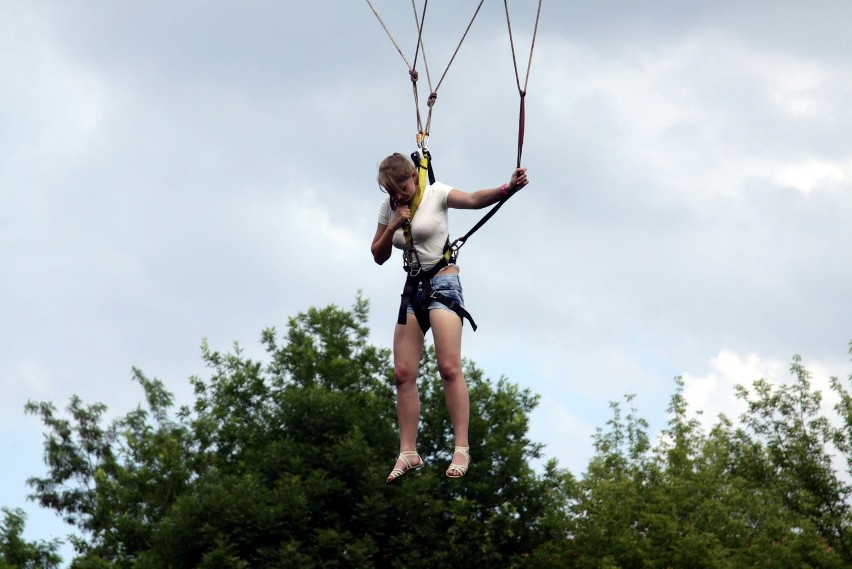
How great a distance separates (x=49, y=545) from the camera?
3234 centimetres

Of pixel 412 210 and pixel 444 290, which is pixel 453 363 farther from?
pixel 412 210

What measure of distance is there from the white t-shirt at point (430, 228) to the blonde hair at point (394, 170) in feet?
0.62

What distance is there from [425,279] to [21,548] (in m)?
27.4

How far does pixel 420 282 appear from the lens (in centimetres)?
710

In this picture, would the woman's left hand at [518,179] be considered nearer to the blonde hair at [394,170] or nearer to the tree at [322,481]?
the blonde hair at [394,170]

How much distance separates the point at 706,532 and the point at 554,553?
435cm

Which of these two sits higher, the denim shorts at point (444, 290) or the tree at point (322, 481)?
the tree at point (322, 481)

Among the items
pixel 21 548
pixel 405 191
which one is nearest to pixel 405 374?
pixel 405 191

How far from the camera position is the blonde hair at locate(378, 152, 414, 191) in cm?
696

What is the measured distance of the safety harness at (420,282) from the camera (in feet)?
23.1

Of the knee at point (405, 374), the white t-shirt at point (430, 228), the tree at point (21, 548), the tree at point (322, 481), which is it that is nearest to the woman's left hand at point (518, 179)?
the white t-shirt at point (430, 228)

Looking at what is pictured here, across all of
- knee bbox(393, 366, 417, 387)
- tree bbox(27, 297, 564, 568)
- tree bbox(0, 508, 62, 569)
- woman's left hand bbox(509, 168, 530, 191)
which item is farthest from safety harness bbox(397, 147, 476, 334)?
tree bbox(0, 508, 62, 569)

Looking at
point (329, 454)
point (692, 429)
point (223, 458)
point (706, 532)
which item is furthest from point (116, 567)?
point (692, 429)

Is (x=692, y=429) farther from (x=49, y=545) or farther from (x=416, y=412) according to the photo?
(x=416, y=412)
